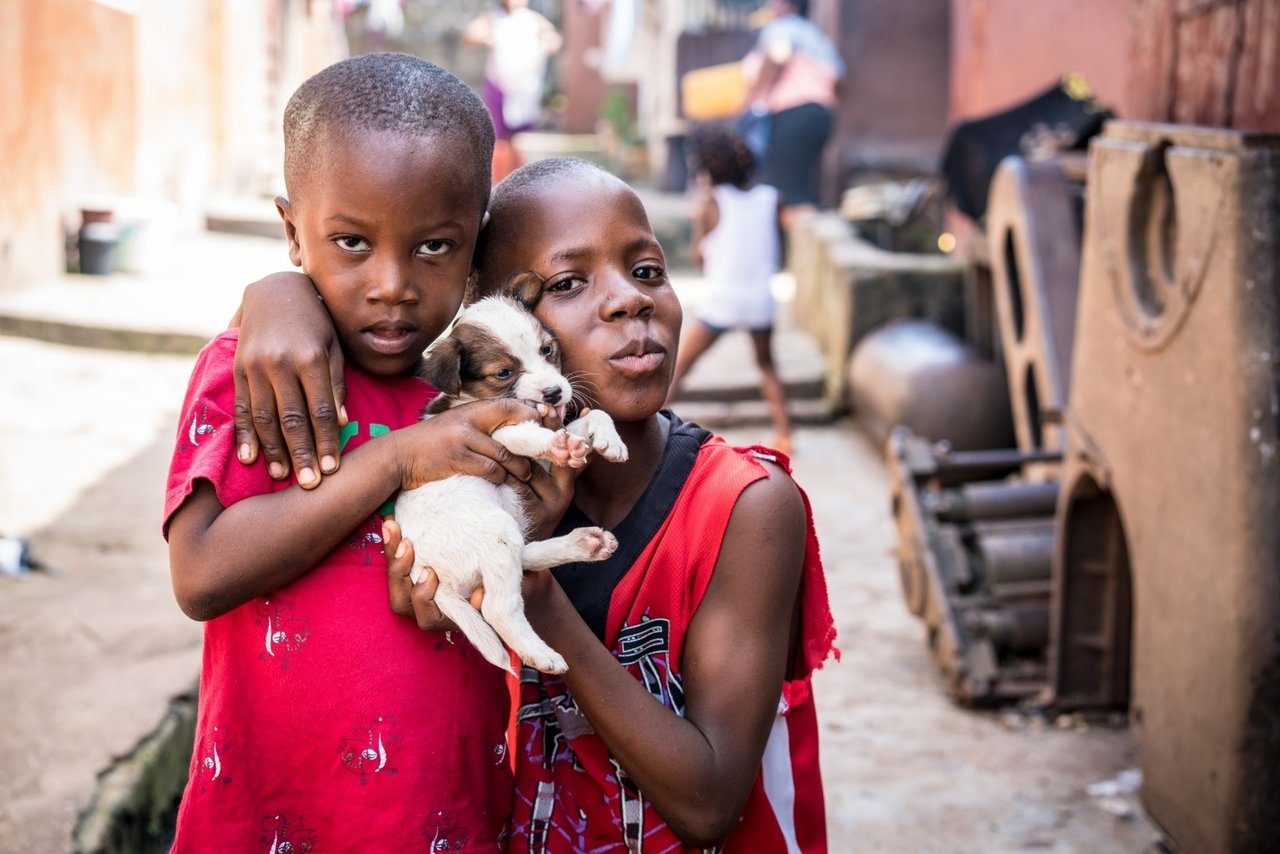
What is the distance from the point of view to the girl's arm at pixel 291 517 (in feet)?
5.09

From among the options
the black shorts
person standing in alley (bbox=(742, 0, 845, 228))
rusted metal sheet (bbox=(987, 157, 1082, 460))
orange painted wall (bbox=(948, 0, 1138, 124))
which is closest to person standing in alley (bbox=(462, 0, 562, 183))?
person standing in alley (bbox=(742, 0, 845, 228))

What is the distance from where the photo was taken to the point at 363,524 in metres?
1.69

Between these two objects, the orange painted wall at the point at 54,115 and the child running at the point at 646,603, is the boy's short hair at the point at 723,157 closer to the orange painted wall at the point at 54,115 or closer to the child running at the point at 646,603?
the orange painted wall at the point at 54,115

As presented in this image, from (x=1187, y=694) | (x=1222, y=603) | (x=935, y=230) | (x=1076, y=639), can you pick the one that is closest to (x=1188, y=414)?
(x=1222, y=603)

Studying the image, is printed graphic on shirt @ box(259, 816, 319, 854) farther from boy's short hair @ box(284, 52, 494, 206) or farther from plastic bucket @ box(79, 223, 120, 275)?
plastic bucket @ box(79, 223, 120, 275)

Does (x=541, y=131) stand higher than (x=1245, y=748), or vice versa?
(x=541, y=131)

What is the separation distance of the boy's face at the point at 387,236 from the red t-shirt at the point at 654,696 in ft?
1.38

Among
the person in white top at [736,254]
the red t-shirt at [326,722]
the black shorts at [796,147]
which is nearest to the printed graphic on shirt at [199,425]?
the red t-shirt at [326,722]

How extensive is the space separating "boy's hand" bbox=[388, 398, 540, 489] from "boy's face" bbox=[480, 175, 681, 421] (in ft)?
0.55

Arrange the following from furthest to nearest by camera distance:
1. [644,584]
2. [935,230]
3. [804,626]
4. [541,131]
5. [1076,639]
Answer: [541,131] < [935,230] < [1076,639] < [804,626] < [644,584]

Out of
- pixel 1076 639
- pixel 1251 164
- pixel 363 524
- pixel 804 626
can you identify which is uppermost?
pixel 1251 164

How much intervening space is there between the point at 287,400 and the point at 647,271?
56 centimetres

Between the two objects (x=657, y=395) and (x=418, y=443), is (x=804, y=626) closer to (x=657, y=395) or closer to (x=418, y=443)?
(x=657, y=395)

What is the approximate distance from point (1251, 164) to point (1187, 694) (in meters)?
1.26
